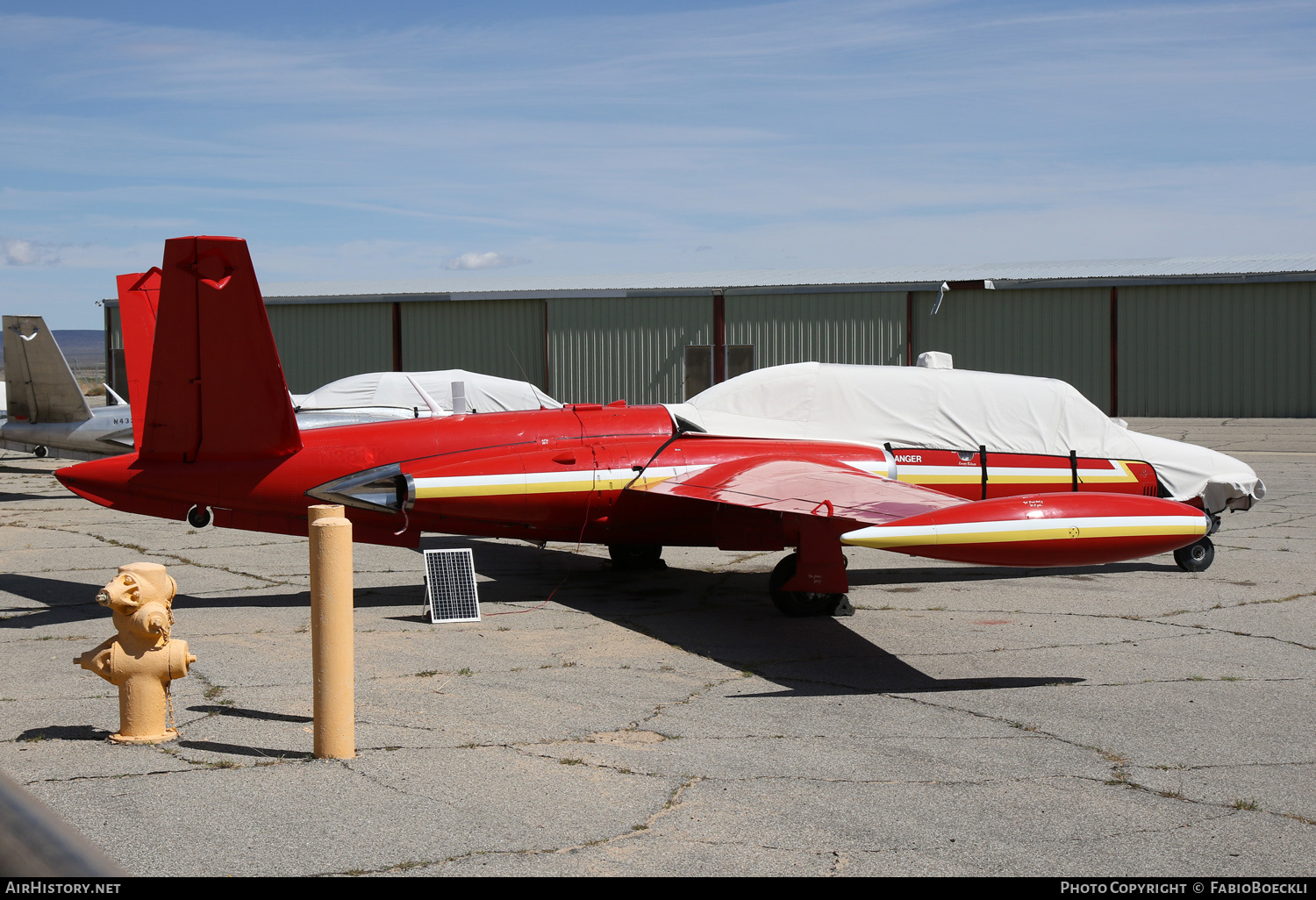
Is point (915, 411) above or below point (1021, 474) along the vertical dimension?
above

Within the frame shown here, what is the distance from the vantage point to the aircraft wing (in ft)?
25.1

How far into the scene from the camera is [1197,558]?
1081cm

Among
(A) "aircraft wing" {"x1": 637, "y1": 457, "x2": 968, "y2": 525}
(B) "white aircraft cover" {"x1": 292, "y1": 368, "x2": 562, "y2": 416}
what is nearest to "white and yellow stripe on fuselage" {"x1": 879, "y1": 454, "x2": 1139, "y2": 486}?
(A) "aircraft wing" {"x1": 637, "y1": 457, "x2": 968, "y2": 525}

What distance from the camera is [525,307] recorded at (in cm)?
2872

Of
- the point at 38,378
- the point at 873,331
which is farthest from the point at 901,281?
the point at 38,378

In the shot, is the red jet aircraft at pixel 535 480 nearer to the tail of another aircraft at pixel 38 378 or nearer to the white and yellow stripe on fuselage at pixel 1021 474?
the white and yellow stripe on fuselage at pixel 1021 474

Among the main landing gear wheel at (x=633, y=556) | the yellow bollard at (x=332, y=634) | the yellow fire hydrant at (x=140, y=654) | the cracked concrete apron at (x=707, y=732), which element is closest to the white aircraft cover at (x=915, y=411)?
the cracked concrete apron at (x=707, y=732)

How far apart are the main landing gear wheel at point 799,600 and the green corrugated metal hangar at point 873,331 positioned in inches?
654

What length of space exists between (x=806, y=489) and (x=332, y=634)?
435 centimetres

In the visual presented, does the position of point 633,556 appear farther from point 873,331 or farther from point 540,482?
point 873,331

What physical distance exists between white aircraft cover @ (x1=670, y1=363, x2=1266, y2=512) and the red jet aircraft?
0.70ft

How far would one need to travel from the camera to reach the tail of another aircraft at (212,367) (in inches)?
299

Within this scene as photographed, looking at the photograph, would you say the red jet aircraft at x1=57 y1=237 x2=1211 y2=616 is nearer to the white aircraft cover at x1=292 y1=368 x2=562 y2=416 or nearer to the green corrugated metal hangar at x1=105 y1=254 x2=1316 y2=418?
the white aircraft cover at x1=292 y1=368 x2=562 y2=416
